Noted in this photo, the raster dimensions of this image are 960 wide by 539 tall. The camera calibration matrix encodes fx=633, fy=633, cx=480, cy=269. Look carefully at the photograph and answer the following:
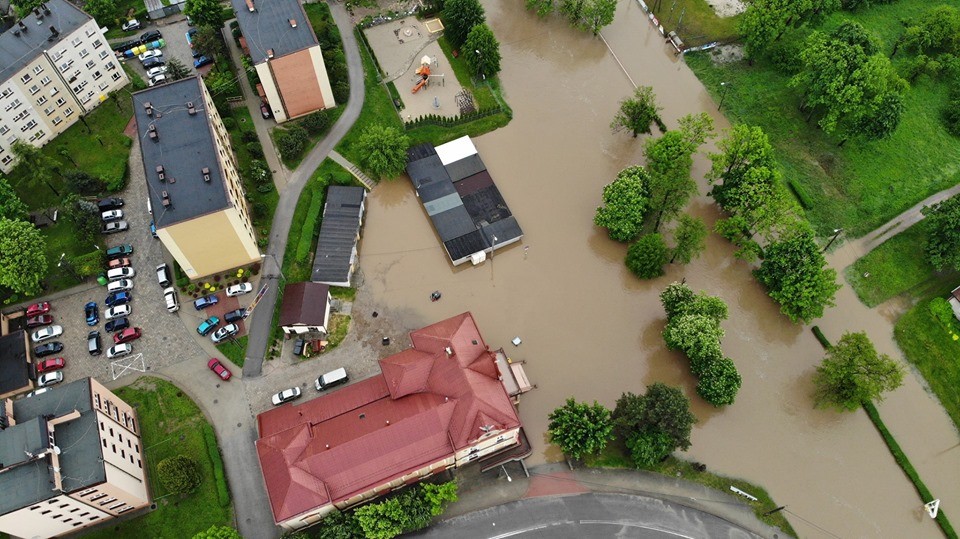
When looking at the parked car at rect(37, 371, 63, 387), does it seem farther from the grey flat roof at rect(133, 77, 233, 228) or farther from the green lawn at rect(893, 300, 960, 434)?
the green lawn at rect(893, 300, 960, 434)

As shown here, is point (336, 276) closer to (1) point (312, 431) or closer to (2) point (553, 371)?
(1) point (312, 431)

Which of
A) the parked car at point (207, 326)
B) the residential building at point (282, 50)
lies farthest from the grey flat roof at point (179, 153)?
the parked car at point (207, 326)

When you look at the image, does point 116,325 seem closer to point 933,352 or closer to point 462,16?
point 462,16

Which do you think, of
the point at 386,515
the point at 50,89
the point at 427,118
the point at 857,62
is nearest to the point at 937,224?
the point at 857,62

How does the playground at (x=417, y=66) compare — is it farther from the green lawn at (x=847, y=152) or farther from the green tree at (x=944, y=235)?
the green tree at (x=944, y=235)

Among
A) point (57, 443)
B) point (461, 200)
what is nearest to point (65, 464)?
point (57, 443)
